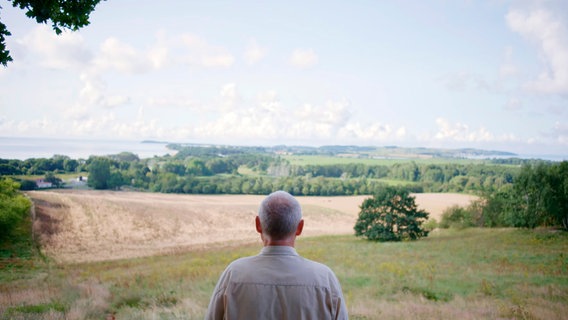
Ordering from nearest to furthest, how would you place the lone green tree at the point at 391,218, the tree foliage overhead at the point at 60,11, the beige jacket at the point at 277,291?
1. the beige jacket at the point at 277,291
2. the tree foliage overhead at the point at 60,11
3. the lone green tree at the point at 391,218

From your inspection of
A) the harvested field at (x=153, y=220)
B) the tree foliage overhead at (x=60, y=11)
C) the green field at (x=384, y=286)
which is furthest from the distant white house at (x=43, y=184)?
the tree foliage overhead at (x=60, y=11)

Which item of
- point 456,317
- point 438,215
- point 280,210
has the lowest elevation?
point 438,215

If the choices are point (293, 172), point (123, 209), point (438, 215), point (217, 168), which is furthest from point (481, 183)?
point (123, 209)

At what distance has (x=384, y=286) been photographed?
340 inches

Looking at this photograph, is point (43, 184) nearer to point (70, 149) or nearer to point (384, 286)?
point (70, 149)

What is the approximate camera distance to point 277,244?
1.75 m

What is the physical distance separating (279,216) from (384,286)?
7.68 m

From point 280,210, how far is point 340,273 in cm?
945

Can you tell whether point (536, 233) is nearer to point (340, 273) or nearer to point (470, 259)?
point (470, 259)

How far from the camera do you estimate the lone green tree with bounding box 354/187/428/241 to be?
24.2m

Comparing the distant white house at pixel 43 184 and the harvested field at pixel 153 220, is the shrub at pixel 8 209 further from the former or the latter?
the distant white house at pixel 43 184

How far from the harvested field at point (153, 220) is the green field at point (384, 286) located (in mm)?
3313

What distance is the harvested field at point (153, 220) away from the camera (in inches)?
719

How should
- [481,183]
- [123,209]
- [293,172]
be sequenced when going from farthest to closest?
1. [293,172]
2. [481,183]
3. [123,209]
